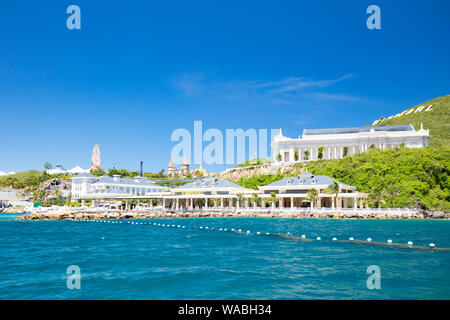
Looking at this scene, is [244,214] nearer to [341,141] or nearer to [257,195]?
[257,195]

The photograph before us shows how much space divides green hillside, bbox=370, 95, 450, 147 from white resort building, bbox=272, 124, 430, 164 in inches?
556

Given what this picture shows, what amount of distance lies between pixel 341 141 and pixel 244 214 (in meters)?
51.8

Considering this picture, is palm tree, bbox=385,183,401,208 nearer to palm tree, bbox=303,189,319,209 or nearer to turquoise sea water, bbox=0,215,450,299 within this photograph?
palm tree, bbox=303,189,319,209

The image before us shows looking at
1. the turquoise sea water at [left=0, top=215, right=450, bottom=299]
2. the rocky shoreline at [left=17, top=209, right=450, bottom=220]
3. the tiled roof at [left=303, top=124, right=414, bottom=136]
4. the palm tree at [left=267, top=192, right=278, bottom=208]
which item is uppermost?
the tiled roof at [left=303, top=124, right=414, bottom=136]

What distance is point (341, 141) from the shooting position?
4289 inches

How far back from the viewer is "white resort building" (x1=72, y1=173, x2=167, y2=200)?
8342cm

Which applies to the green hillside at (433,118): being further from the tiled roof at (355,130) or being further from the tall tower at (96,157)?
the tall tower at (96,157)

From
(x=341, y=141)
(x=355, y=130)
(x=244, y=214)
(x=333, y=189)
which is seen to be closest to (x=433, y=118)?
(x=355, y=130)

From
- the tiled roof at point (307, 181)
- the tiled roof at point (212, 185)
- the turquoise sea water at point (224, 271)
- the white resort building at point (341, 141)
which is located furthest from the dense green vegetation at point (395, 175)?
the turquoise sea water at point (224, 271)

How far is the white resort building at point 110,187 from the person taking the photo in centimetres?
8342

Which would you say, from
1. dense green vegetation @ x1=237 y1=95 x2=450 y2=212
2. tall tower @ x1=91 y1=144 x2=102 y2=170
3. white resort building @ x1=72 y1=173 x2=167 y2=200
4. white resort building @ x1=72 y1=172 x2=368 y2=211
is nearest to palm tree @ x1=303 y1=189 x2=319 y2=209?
white resort building @ x1=72 y1=172 x2=368 y2=211

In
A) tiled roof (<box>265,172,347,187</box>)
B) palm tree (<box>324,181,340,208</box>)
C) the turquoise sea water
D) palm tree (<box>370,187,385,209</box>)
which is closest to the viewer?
the turquoise sea water
